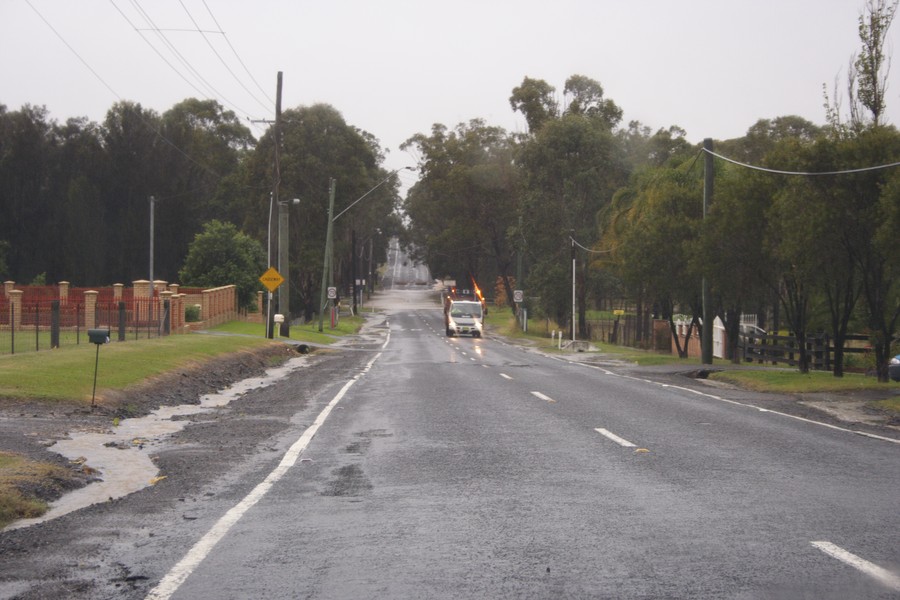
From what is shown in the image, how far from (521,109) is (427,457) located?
66.7m

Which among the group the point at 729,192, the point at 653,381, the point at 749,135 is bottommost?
the point at 653,381

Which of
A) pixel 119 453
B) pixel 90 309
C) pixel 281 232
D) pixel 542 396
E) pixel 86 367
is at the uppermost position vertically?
pixel 281 232

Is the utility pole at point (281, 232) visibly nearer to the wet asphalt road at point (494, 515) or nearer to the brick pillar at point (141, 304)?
the brick pillar at point (141, 304)

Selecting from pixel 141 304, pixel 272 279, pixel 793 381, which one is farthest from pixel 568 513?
pixel 272 279

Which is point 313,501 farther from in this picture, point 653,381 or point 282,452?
point 653,381

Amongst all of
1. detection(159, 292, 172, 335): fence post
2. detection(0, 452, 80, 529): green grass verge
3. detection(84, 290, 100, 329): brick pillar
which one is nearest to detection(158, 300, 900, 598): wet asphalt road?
detection(0, 452, 80, 529): green grass verge

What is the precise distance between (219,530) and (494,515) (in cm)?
221

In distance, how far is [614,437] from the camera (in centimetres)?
1341

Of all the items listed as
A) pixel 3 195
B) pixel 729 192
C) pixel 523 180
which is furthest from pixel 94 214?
pixel 729 192

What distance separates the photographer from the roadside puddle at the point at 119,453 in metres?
9.44

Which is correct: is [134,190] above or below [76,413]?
above

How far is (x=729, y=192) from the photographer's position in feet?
93.7

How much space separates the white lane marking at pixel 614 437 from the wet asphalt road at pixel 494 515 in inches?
3.4

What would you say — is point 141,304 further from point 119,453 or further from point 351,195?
point 351,195
